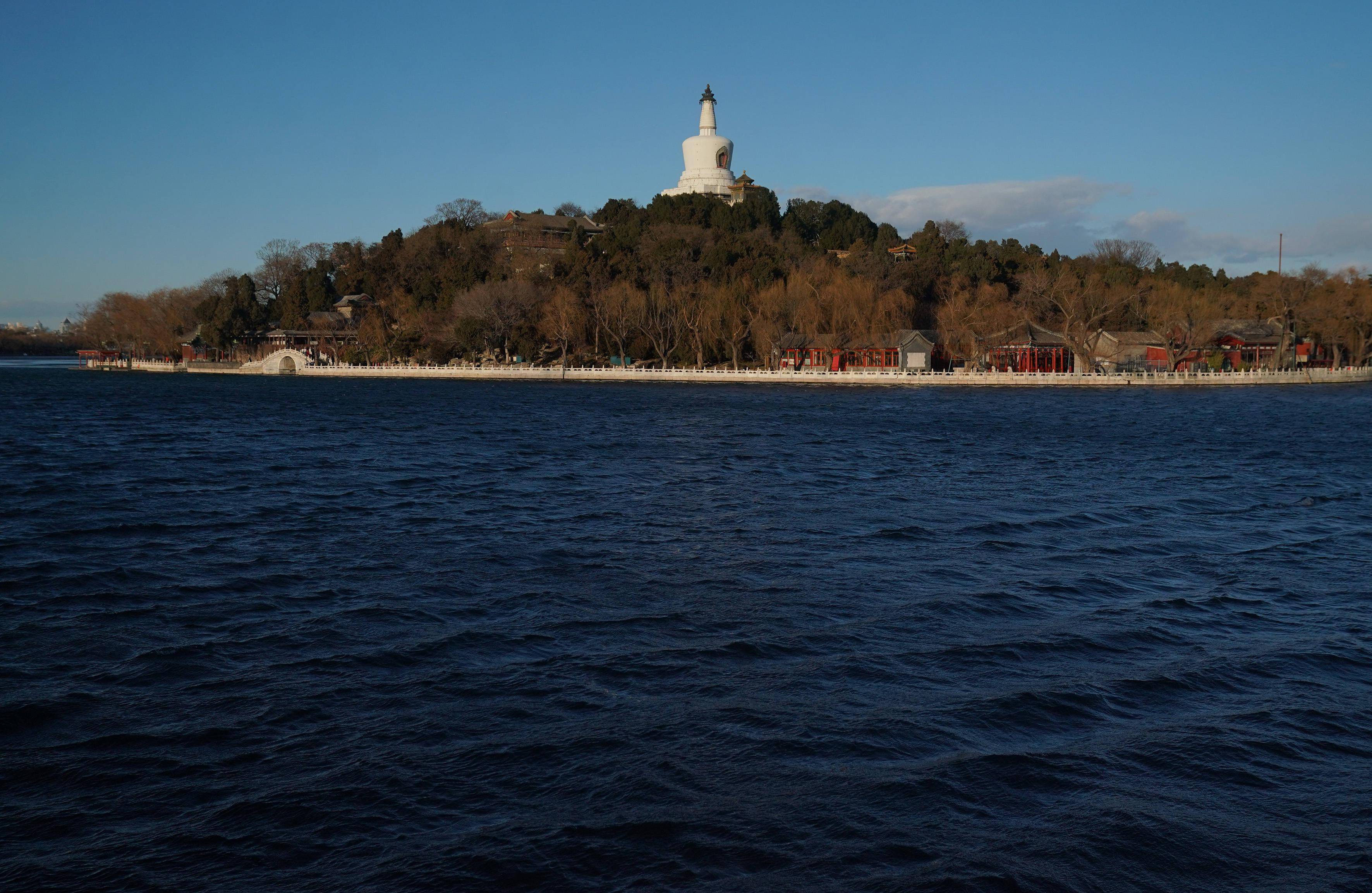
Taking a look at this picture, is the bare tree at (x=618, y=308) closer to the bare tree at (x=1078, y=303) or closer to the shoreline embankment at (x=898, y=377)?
the shoreline embankment at (x=898, y=377)

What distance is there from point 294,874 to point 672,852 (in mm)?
2013

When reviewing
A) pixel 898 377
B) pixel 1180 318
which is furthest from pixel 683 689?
pixel 1180 318

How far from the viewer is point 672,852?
19.2 ft

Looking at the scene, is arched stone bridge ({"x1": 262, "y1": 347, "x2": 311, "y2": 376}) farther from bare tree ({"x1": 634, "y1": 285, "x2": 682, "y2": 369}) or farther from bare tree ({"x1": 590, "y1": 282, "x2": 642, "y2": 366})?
bare tree ({"x1": 634, "y1": 285, "x2": 682, "y2": 369})

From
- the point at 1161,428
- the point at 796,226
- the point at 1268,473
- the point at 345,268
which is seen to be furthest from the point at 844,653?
the point at 345,268

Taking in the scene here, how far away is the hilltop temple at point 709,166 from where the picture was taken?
320 feet

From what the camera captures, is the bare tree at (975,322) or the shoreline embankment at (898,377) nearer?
the shoreline embankment at (898,377)

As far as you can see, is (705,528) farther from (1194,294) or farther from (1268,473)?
(1194,294)

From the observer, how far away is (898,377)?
63.8 m

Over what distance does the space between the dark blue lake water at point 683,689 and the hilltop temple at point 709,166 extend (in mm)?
81183

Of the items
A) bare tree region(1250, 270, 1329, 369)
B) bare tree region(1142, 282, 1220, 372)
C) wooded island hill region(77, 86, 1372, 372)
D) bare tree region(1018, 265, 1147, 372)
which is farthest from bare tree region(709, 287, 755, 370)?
bare tree region(1250, 270, 1329, 369)

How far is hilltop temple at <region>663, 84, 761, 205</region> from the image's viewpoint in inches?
3841

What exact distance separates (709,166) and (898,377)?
42585 millimetres

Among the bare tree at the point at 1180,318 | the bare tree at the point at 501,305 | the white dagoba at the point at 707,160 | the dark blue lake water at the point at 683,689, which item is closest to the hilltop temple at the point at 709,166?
the white dagoba at the point at 707,160
